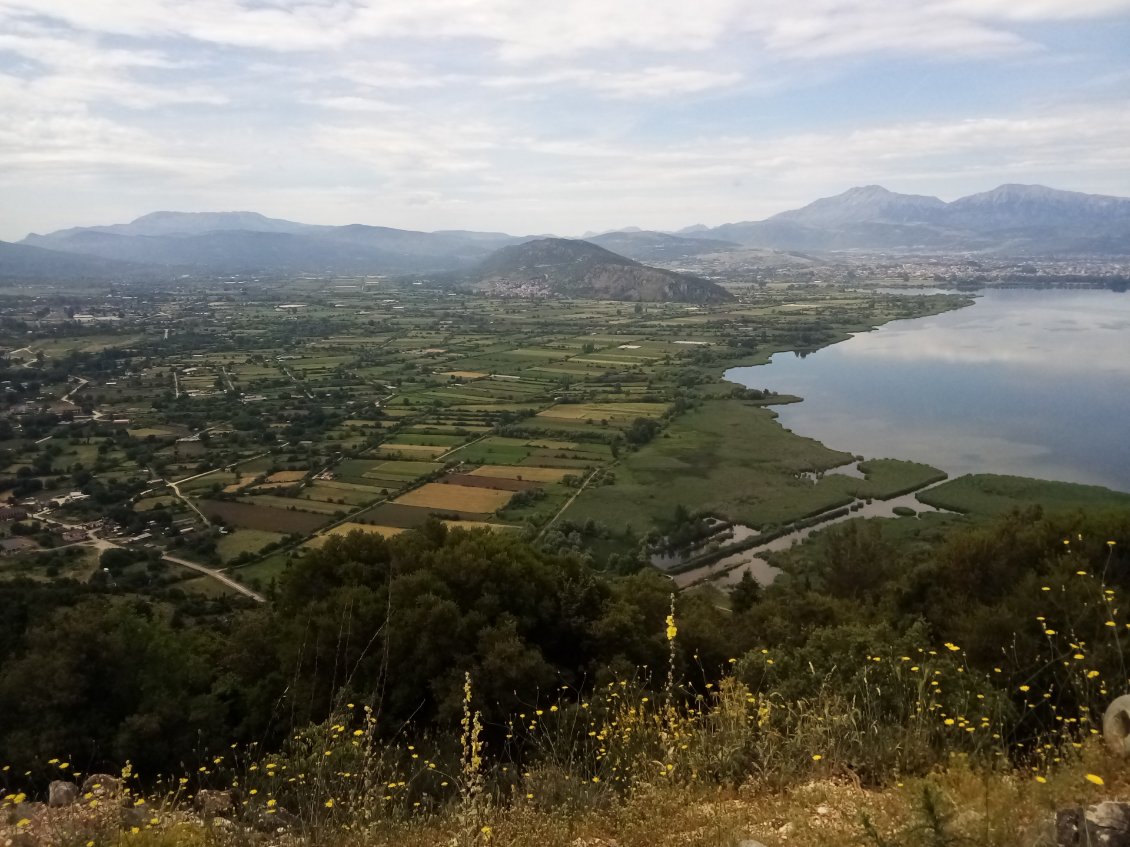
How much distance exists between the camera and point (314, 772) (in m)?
4.93

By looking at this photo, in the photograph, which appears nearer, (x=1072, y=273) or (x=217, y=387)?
(x=217, y=387)

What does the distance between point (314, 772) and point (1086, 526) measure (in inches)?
480

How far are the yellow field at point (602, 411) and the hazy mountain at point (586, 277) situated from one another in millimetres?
75138

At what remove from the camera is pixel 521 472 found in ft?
119

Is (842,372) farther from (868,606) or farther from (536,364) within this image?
(868,606)

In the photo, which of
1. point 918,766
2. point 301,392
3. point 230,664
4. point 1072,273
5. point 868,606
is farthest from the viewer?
point 1072,273

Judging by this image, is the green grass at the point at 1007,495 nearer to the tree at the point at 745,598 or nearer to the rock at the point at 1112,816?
the tree at the point at 745,598

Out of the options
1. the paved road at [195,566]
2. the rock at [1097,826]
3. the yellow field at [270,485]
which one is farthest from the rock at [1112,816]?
the yellow field at [270,485]

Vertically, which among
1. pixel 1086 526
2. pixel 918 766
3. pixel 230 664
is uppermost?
pixel 918 766

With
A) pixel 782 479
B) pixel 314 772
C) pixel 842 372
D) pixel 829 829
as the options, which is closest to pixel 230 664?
pixel 314 772

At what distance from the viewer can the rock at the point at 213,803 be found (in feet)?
15.6

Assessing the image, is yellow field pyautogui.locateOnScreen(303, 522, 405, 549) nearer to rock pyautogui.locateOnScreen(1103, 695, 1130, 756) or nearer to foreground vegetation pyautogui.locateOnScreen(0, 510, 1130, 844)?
foreground vegetation pyautogui.locateOnScreen(0, 510, 1130, 844)

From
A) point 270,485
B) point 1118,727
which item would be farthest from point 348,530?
point 1118,727

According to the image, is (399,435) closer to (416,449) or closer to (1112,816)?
(416,449)
